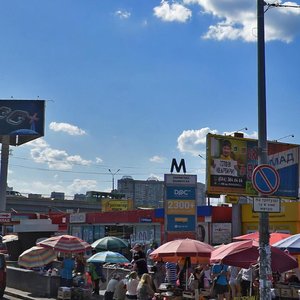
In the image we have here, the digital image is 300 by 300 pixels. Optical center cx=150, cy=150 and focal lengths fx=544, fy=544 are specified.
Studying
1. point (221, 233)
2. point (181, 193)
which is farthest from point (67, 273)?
point (221, 233)

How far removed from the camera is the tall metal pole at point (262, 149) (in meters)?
9.77

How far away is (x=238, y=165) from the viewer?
1298 inches

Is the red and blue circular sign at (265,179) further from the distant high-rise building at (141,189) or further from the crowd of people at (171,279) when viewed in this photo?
the distant high-rise building at (141,189)

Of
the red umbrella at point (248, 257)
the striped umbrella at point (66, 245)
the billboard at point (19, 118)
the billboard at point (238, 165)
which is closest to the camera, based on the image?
the red umbrella at point (248, 257)

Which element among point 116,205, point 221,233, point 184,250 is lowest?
point 184,250

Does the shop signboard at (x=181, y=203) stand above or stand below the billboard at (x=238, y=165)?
below

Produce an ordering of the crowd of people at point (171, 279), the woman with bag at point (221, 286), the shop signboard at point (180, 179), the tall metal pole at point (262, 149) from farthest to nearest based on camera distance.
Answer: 1. the shop signboard at point (180, 179)
2. the woman with bag at point (221, 286)
3. the crowd of people at point (171, 279)
4. the tall metal pole at point (262, 149)

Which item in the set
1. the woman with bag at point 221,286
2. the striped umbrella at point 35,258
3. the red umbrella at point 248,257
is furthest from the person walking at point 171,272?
the striped umbrella at point 35,258

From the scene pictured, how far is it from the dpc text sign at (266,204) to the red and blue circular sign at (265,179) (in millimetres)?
141

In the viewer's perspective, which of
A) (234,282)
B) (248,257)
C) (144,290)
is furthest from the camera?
(234,282)

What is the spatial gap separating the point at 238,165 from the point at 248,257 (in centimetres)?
2012

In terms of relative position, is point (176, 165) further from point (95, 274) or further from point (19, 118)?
point (19, 118)

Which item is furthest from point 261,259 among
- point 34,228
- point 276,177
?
point 34,228

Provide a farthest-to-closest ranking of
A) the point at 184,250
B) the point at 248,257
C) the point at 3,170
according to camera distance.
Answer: the point at 3,170
the point at 184,250
the point at 248,257
